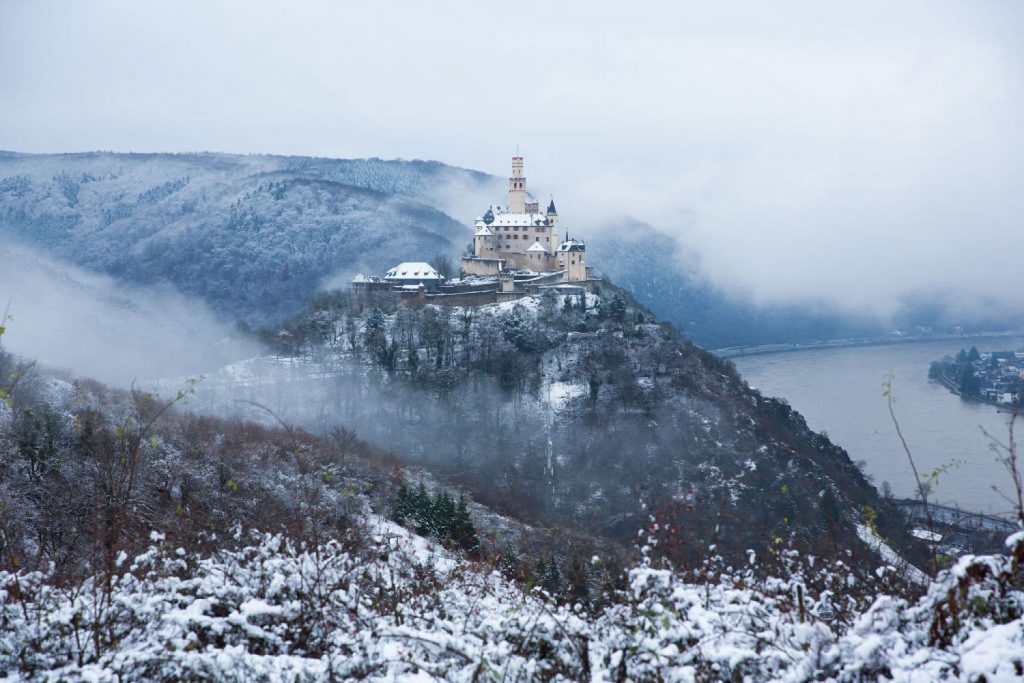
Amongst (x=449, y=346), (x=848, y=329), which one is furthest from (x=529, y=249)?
(x=848, y=329)

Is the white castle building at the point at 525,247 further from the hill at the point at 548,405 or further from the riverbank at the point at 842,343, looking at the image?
the riverbank at the point at 842,343

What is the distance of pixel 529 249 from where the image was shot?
59625 millimetres

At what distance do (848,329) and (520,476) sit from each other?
118m

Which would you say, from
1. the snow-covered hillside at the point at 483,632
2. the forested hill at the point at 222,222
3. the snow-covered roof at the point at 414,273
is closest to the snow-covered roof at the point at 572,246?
the snow-covered roof at the point at 414,273

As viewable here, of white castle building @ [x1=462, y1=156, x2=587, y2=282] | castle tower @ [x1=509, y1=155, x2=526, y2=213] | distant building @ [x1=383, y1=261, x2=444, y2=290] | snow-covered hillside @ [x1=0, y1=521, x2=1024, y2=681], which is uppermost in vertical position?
castle tower @ [x1=509, y1=155, x2=526, y2=213]

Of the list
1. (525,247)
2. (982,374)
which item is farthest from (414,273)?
(982,374)

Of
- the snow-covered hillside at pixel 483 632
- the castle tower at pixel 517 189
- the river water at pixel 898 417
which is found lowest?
the river water at pixel 898 417

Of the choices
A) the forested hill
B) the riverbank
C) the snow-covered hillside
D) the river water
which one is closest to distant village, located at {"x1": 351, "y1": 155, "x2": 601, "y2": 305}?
the river water

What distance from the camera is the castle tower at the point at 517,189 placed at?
63281mm

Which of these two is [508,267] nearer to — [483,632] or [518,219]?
[518,219]

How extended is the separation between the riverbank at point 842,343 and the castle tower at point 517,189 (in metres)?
59.3

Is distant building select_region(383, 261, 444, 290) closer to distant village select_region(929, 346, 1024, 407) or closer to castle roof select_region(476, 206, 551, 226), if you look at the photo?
castle roof select_region(476, 206, 551, 226)

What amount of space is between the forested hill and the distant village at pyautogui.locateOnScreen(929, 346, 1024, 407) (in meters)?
70.3

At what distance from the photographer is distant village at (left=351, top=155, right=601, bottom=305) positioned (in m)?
53.1
